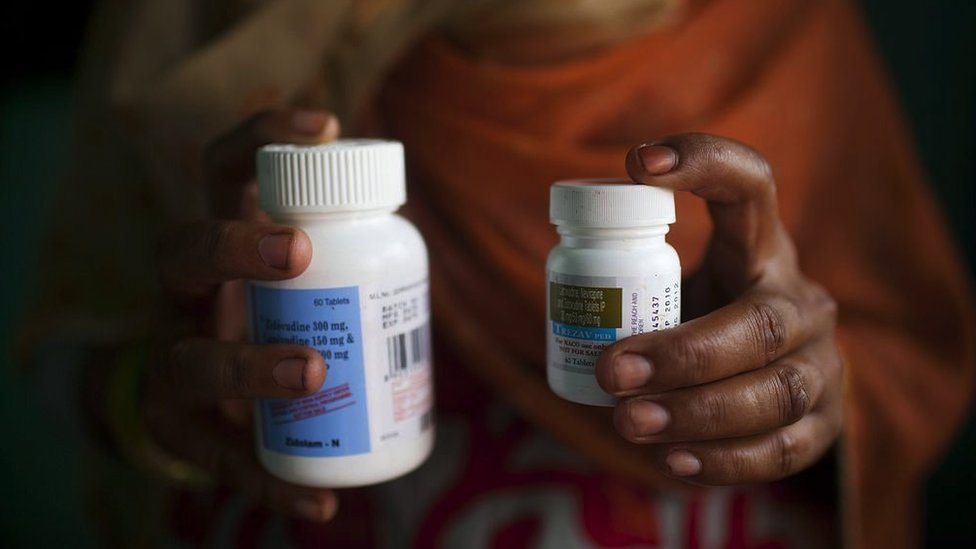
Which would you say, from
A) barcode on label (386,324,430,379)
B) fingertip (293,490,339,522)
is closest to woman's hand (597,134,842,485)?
barcode on label (386,324,430,379)

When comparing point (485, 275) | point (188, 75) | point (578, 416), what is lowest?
point (578, 416)

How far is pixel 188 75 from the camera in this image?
31.6 inches

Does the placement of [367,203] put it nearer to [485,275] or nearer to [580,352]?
[580,352]

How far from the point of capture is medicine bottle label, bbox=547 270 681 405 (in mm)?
479

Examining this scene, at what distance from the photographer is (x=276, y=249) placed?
50 cm

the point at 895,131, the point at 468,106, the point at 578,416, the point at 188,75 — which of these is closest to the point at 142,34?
the point at 188,75

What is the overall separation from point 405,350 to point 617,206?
0.18m

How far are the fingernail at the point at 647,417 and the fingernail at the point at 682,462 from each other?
1.3 inches

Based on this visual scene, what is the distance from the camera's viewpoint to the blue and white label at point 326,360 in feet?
1.69

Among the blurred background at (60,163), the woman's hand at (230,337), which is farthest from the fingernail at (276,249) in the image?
the blurred background at (60,163)

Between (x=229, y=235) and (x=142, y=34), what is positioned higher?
(x=142, y=34)

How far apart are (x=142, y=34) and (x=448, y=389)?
529mm

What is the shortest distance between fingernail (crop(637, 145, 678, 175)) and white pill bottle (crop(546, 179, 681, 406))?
0.01m

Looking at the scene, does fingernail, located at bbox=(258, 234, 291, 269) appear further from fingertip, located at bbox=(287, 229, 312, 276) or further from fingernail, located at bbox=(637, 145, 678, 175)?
fingernail, located at bbox=(637, 145, 678, 175)
